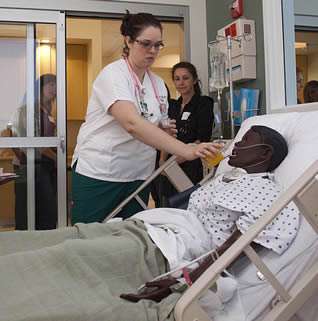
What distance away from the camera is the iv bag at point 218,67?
8.11 feet

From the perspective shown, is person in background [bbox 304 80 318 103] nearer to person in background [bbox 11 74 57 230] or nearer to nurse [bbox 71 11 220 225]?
nurse [bbox 71 11 220 225]

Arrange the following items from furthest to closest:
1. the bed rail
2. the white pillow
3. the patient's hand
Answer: the white pillow → the patient's hand → the bed rail

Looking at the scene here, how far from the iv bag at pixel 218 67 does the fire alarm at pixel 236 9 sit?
443 mm

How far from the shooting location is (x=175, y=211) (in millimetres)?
1583

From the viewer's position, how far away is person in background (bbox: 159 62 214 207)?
2883mm

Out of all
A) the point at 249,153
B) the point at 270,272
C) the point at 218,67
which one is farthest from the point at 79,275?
the point at 218,67

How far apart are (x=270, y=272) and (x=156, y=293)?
A: 0.31 m

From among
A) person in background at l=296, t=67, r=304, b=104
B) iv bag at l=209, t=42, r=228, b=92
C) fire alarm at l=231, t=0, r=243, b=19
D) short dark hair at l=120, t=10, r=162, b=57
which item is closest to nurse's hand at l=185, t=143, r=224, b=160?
short dark hair at l=120, t=10, r=162, b=57

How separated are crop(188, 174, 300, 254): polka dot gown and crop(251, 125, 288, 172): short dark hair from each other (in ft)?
0.38

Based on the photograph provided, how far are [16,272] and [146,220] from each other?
52 centimetres

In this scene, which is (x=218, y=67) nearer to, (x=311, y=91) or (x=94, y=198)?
(x=311, y=91)

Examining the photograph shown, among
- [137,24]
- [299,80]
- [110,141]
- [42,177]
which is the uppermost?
[137,24]

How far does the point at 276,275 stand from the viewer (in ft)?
4.01

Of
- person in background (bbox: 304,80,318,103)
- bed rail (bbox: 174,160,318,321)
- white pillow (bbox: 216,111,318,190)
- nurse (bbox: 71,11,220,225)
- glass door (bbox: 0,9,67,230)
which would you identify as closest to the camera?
bed rail (bbox: 174,160,318,321)
